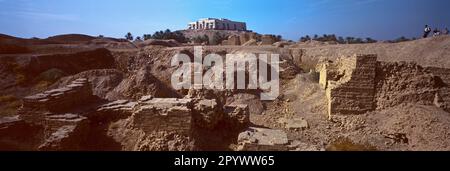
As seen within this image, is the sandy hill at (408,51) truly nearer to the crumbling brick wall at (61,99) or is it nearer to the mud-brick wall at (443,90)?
the mud-brick wall at (443,90)

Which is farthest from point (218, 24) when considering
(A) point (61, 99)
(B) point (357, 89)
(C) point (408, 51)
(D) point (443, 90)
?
(A) point (61, 99)

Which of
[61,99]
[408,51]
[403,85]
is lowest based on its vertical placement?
[61,99]

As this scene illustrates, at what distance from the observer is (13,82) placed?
18266 mm

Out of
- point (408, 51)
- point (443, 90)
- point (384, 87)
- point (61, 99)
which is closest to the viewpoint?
point (61, 99)

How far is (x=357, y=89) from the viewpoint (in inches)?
440

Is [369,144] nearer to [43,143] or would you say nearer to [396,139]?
[396,139]

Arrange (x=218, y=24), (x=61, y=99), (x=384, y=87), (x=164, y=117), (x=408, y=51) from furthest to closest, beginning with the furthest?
(x=218, y=24) < (x=408, y=51) < (x=384, y=87) < (x=61, y=99) < (x=164, y=117)

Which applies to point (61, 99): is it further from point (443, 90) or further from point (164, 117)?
point (443, 90)

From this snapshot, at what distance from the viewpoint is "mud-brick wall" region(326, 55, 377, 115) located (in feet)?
36.4

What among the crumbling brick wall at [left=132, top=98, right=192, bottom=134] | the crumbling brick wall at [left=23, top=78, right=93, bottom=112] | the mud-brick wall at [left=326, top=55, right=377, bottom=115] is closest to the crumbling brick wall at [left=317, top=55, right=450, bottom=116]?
the mud-brick wall at [left=326, top=55, right=377, bottom=115]

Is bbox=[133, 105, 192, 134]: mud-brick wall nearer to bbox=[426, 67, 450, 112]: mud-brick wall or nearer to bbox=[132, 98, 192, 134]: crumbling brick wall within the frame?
bbox=[132, 98, 192, 134]: crumbling brick wall

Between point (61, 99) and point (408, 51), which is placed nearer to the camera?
point (61, 99)
